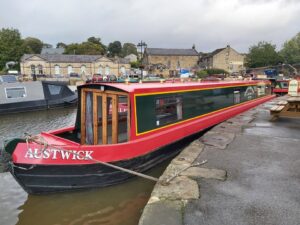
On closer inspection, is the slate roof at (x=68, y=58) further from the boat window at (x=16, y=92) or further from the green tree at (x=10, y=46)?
the boat window at (x=16, y=92)

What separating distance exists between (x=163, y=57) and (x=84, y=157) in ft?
221

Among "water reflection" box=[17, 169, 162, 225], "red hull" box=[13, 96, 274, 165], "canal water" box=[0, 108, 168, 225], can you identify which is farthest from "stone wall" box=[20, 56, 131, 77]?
"water reflection" box=[17, 169, 162, 225]

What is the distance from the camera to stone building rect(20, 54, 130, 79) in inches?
2258

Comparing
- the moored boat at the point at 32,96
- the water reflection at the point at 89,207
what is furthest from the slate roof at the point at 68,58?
the water reflection at the point at 89,207

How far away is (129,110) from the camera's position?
5.73 m

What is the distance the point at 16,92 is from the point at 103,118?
13239mm

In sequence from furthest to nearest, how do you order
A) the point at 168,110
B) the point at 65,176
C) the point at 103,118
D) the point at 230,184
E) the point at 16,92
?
1. the point at 16,92
2. the point at 168,110
3. the point at 103,118
4. the point at 65,176
5. the point at 230,184

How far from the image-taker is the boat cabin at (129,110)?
19.0 ft

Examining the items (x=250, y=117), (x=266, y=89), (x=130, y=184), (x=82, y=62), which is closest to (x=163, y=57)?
(x=82, y=62)

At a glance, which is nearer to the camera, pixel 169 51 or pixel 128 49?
Answer: pixel 169 51

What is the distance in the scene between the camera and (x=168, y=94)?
6.86 meters

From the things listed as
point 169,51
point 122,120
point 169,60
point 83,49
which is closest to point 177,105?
point 122,120

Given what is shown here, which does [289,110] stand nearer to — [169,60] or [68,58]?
[68,58]

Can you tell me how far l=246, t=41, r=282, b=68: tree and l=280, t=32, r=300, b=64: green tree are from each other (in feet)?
6.55
